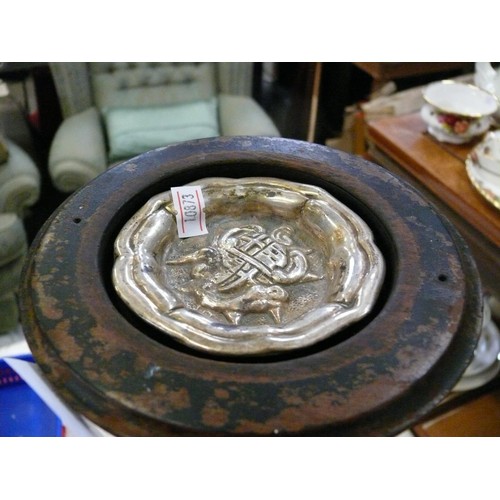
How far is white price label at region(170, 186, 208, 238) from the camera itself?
3.68 feet

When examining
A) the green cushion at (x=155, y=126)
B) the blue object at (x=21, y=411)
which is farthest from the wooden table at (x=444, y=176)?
the blue object at (x=21, y=411)

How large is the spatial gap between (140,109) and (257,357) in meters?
1.83

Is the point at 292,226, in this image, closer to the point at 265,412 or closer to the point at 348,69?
the point at 265,412

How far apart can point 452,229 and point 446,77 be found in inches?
74.9

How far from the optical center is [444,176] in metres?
1.66

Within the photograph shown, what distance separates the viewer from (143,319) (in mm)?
897

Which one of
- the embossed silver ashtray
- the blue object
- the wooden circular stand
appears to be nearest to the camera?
the wooden circular stand

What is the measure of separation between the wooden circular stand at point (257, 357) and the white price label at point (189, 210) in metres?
0.10

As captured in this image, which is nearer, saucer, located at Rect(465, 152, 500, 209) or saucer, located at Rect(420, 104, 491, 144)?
saucer, located at Rect(465, 152, 500, 209)

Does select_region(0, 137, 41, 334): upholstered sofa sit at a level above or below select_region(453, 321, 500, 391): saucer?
above

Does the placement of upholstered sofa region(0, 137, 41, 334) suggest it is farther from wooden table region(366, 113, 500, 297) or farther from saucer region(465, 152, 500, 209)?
saucer region(465, 152, 500, 209)

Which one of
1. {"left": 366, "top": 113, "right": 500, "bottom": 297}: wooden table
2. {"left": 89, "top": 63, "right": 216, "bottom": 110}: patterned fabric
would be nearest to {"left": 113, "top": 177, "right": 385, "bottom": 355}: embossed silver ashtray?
{"left": 366, "top": 113, "right": 500, "bottom": 297}: wooden table

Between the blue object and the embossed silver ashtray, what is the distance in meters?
0.64

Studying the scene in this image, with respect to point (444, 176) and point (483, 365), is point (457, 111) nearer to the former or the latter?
point (444, 176)
